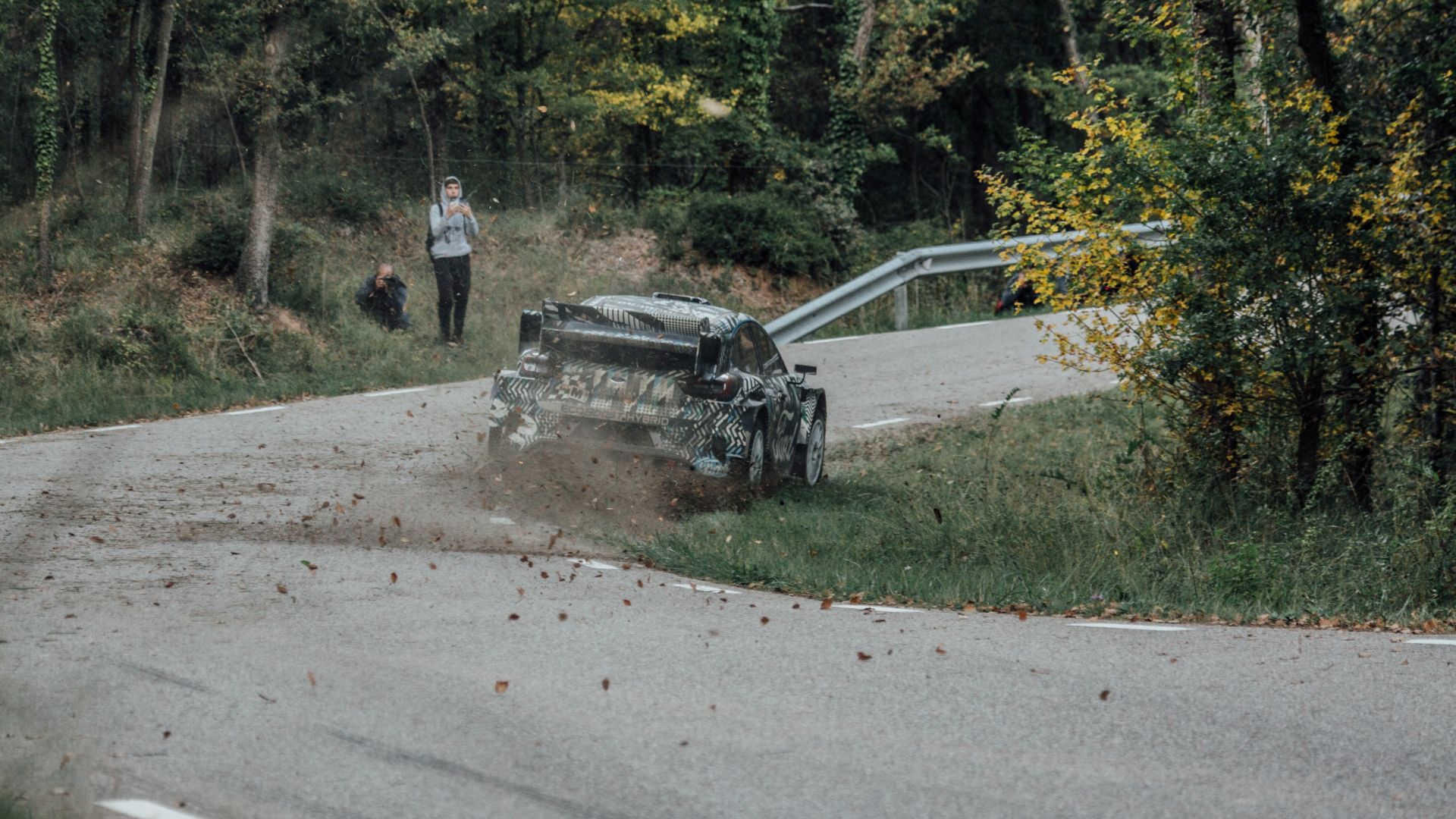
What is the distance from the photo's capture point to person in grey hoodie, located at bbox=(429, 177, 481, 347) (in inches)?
787

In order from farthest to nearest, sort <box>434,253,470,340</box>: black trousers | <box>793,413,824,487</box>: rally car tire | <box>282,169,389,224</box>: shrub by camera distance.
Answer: <box>282,169,389,224</box>: shrub, <box>434,253,470,340</box>: black trousers, <box>793,413,824,487</box>: rally car tire

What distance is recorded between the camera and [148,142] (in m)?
25.3

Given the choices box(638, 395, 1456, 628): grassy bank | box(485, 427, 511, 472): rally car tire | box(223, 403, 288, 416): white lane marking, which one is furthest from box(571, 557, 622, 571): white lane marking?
box(223, 403, 288, 416): white lane marking

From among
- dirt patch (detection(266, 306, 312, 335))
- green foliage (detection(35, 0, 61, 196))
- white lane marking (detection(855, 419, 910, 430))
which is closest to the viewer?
white lane marking (detection(855, 419, 910, 430))

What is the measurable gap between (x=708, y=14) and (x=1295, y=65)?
2037 centimetres

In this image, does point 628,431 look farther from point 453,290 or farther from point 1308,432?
point 453,290

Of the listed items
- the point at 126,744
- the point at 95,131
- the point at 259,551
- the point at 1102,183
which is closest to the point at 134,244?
the point at 95,131

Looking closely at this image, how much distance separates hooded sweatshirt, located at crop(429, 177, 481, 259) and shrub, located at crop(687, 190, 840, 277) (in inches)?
317

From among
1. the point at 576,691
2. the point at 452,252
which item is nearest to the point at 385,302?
the point at 452,252

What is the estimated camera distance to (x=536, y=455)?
1215 centimetres

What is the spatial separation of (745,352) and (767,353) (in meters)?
0.66

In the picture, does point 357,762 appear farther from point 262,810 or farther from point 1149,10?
point 1149,10

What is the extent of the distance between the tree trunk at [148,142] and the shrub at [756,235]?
966 centimetres

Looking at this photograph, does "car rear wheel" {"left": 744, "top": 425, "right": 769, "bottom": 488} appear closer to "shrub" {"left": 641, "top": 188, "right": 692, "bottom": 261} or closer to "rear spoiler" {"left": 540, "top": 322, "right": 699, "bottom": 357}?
"rear spoiler" {"left": 540, "top": 322, "right": 699, "bottom": 357}
